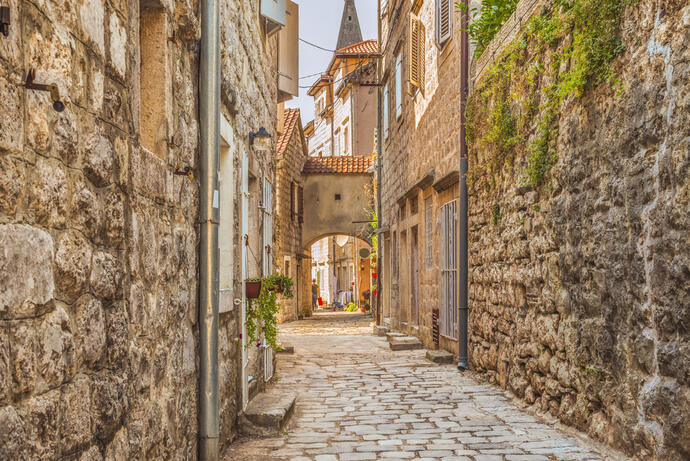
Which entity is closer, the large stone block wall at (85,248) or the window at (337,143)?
the large stone block wall at (85,248)

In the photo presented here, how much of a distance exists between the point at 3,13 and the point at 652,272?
3429 millimetres

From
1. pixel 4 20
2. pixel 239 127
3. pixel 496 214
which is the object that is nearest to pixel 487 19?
pixel 496 214

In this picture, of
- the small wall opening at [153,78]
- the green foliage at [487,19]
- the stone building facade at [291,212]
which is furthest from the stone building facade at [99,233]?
the stone building facade at [291,212]

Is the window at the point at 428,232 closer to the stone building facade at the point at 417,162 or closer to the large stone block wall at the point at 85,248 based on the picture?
the stone building facade at the point at 417,162

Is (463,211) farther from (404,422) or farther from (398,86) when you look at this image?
(398,86)

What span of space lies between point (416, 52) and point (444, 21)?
7.08ft

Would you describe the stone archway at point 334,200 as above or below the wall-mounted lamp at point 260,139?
above

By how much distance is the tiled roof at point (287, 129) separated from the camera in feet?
68.2

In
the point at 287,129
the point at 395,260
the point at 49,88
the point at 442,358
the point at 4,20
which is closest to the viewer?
the point at 4,20

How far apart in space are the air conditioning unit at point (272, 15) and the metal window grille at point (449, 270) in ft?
10.9

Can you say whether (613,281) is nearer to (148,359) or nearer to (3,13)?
(148,359)

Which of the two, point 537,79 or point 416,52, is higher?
point 416,52

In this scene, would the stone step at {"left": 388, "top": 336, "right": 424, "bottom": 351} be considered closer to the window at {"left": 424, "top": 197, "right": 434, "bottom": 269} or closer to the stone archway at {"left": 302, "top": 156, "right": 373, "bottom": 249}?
the window at {"left": 424, "top": 197, "right": 434, "bottom": 269}

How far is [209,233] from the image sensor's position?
4.02m
